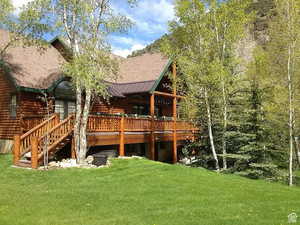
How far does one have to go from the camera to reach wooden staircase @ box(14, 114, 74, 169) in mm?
11461

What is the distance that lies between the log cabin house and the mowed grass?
1.86 meters

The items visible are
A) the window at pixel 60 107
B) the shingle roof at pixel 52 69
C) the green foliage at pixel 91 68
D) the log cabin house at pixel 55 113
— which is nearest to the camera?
the green foliage at pixel 91 68

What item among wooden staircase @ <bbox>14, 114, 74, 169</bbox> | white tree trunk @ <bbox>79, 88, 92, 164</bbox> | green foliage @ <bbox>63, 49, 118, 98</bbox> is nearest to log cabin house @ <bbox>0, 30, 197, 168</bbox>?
wooden staircase @ <bbox>14, 114, 74, 169</bbox>

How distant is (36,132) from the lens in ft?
42.0

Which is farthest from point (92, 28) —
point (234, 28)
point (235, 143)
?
point (235, 143)

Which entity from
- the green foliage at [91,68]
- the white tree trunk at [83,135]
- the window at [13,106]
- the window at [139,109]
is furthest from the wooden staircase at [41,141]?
the window at [139,109]

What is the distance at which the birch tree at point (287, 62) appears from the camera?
49.5 ft

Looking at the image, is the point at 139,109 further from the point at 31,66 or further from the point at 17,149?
the point at 17,149

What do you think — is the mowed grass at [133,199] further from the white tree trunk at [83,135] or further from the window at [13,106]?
the window at [13,106]

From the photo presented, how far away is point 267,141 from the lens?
14.9 metres

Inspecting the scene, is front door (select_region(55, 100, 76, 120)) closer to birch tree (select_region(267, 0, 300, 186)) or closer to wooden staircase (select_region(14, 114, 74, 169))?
wooden staircase (select_region(14, 114, 74, 169))

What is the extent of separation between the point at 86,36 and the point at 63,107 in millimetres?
5123

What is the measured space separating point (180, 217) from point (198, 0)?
12.4m

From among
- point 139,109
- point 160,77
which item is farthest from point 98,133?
point 139,109
